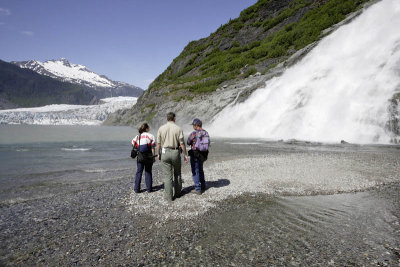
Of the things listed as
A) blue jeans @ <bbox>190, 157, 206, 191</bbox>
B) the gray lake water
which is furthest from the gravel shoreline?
blue jeans @ <bbox>190, 157, 206, 191</bbox>

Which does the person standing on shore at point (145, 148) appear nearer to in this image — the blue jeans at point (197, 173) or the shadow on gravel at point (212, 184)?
the shadow on gravel at point (212, 184)

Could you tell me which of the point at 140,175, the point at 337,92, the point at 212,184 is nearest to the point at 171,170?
the point at 140,175

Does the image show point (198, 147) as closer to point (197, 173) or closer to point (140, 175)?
point (197, 173)

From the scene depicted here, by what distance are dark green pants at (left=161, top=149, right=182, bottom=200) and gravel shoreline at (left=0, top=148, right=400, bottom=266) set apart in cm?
39

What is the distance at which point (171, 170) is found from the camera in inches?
299

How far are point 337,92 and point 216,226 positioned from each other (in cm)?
2358

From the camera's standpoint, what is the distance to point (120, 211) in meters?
6.64

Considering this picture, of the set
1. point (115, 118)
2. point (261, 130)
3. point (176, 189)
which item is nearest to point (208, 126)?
point (261, 130)

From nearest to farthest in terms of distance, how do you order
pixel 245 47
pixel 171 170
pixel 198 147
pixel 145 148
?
1. pixel 171 170
2. pixel 198 147
3. pixel 145 148
4. pixel 245 47

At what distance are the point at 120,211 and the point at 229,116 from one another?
2950 cm

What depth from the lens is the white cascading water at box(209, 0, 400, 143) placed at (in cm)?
2078

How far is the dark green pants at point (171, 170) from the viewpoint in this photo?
24.1ft

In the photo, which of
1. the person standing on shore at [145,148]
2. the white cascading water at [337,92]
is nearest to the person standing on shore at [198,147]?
the person standing on shore at [145,148]

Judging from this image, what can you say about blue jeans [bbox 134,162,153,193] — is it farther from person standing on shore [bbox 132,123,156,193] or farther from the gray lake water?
the gray lake water
